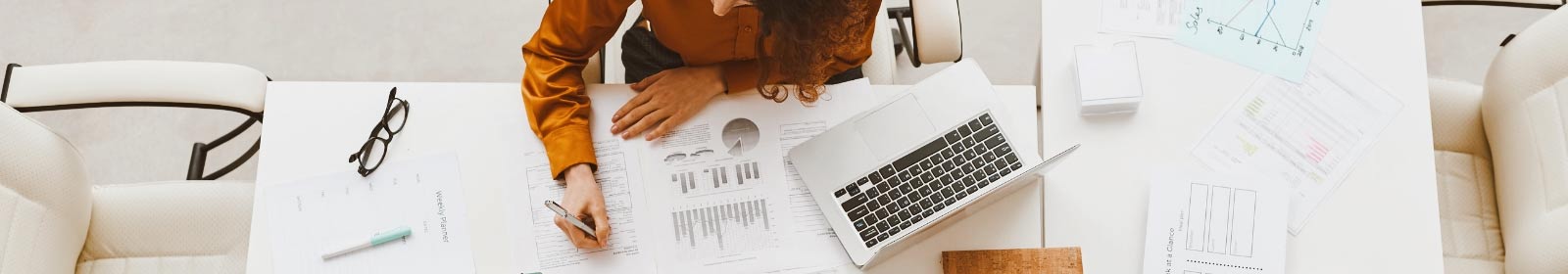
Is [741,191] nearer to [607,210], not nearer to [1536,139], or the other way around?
[607,210]

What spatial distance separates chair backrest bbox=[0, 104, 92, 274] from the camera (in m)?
1.43

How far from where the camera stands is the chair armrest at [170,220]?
5.47 ft

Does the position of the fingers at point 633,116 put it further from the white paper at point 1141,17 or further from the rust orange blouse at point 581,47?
the white paper at point 1141,17

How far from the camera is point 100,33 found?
251 centimetres

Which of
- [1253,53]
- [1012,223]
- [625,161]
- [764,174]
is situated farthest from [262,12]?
[1253,53]

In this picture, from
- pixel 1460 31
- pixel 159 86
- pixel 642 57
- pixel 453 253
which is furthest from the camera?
pixel 1460 31

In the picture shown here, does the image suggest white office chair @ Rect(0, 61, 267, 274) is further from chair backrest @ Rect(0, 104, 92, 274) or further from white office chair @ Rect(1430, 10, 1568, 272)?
white office chair @ Rect(1430, 10, 1568, 272)

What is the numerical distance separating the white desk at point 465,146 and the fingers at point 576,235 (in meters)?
0.10

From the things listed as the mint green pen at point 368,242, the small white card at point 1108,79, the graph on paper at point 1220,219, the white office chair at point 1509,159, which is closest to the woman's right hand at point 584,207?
the mint green pen at point 368,242

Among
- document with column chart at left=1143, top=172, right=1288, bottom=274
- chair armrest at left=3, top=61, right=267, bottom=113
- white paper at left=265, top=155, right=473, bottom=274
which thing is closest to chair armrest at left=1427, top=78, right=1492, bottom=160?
document with column chart at left=1143, top=172, right=1288, bottom=274

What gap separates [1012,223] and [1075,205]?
104 millimetres

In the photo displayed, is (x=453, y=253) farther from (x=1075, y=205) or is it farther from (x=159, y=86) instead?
(x=1075, y=205)

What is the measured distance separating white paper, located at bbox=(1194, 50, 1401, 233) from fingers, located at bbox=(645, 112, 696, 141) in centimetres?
78

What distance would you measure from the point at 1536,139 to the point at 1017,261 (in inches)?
32.1
